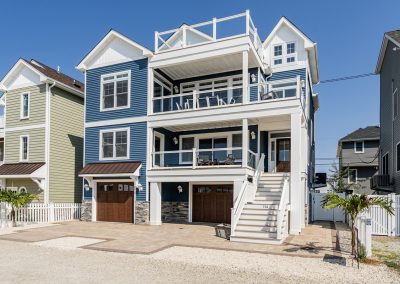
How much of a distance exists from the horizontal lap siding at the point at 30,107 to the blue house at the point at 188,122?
3097 mm

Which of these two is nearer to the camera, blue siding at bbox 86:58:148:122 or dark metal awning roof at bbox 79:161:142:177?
dark metal awning roof at bbox 79:161:142:177

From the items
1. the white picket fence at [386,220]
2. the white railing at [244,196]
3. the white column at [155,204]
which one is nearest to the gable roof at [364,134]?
the white picket fence at [386,220]

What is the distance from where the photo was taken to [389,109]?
819 inches

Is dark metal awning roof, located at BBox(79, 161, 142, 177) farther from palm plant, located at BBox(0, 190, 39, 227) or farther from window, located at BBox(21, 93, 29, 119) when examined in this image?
window, located at BBox(21, 93, 29, 119)

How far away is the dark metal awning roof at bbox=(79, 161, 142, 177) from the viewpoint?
17.7m

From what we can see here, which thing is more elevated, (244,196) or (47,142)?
(47,142)

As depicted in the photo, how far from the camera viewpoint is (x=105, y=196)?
1933 cm

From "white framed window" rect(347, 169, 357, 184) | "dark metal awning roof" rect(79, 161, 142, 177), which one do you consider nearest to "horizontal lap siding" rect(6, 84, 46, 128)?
"dark metal awning roof" rect(79, 161, 142, 177)

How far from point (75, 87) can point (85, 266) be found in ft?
53.8

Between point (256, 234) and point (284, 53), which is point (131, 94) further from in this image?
point (256, 234)

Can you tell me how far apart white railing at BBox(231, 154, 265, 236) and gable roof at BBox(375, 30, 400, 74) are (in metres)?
9.52

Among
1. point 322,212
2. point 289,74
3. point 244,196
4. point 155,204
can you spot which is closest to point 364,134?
point 322,212

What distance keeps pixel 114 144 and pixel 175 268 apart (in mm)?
11660

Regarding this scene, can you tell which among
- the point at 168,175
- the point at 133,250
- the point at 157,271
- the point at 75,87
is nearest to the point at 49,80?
the point at 75,87
